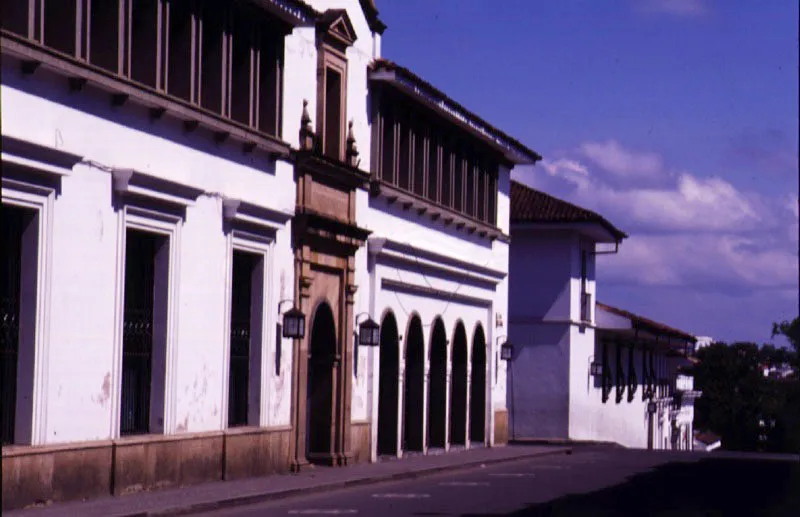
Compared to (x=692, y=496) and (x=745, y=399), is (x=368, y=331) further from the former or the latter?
(x=745, y=399)

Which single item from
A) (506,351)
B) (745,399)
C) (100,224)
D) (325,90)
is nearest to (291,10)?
(325,90)

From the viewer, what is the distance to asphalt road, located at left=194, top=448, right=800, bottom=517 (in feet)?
66.6

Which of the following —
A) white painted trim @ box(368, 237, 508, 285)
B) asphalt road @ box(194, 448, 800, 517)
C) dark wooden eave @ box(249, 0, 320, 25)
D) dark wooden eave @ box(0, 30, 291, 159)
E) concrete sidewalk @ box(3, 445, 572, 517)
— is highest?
dark wooden eave @ box(249, 0, 320, 25)

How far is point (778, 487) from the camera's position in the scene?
1056 inches

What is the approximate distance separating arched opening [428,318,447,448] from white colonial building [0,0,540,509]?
0.17 ft

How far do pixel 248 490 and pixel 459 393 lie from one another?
17.4 m

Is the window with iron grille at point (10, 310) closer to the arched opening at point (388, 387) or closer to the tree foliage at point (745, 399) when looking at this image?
the arched opening at point (388, 387)

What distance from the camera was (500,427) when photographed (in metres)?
42.2

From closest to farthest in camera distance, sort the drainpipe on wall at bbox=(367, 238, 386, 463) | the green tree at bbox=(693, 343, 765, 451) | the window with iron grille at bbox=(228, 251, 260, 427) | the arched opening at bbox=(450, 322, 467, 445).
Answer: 1. the window with iron grille at bbox=(228, 251, 260, 427)
2. the drainpipe on wall at bbox=(367, 238, 386, 463)
3. the arched opening at bbox=(450, 322, 467, 445)
4. the green tree at bbox=(693, 343, 765, 451)

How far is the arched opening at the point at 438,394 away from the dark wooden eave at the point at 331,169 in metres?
7.19

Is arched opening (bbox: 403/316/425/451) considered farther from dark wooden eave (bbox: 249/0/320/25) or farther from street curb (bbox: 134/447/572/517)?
dark wooden eave (bbox: 249/0/320/25)

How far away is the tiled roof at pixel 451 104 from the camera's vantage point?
A: 31163 millimetres

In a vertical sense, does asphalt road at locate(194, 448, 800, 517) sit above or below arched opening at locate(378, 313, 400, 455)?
below

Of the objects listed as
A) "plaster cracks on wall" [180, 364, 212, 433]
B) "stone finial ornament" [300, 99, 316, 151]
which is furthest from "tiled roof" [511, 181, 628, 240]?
"plaster cracks on wall" [180, 364, 212, 433]
